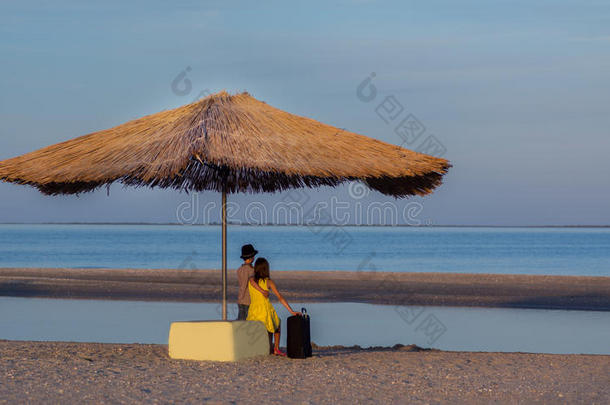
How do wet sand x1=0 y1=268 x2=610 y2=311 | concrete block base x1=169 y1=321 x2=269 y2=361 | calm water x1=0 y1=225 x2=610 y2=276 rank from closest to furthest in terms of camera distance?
concrete block base x1=169 y1=321 x2=269 y2=361 → wet sand x1=0 y1=268 x2=610 y2=311 → calm water x1=0 y1=225 x2=610 y2=276

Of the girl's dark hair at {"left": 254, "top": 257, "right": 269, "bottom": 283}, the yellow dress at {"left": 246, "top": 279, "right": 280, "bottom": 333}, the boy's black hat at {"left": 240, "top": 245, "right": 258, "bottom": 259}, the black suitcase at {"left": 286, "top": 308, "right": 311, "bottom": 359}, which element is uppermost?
the boy's black hat at {"left": 240, "top": 245, "right": 258, "bottom": 259}

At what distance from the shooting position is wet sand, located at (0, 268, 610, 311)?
62.7ft

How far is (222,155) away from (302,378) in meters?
2.23

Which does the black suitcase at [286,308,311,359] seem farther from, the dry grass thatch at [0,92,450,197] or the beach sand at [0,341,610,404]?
the dry grass thatch at [0,92,450,197]

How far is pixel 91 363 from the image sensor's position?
26.5 feet

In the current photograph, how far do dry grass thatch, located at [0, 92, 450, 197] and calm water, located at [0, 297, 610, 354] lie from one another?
346 cm

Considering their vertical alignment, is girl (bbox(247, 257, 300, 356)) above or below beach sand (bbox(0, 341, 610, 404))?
above

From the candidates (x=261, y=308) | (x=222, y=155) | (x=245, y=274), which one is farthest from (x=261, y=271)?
(x=222, y=155)

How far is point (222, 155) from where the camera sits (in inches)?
311

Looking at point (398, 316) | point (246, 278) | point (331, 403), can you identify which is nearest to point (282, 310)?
point (398, 316)

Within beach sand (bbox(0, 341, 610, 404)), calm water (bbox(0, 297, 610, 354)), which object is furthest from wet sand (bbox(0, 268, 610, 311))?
beach sand (bbox(0, 341, 610, 404))

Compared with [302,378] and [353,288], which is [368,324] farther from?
[353,288]

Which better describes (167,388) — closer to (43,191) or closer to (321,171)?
(321,171)

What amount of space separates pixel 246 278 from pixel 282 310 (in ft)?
23.5
